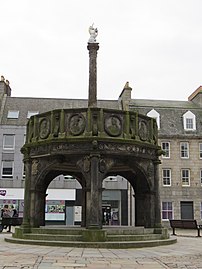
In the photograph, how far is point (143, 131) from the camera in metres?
16.2

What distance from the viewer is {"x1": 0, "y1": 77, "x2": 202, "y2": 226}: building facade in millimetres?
41188

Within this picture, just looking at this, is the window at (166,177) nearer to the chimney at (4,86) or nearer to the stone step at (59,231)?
the chimney at (4,86)

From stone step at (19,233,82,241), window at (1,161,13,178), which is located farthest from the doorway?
stone step at (19,233,82,241)

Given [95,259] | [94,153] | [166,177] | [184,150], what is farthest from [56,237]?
[184,150]

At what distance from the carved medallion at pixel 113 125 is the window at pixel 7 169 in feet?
94.1

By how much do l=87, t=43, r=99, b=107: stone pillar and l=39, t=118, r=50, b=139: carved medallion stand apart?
2.21m

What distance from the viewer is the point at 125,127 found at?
15359 millimetres

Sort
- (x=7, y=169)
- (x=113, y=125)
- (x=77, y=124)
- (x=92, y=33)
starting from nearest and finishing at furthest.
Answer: (x=77, y=124)
(x=113, y=125)
(x=92, y=33)
(x=7, y=169)

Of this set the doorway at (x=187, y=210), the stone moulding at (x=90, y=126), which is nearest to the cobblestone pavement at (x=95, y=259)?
the stone moulding at (x=90, y=126)

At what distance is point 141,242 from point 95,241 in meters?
1.60

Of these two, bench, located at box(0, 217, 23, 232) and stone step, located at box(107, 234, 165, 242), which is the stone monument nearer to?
stone step, located at box(107, 234, 165, 242)

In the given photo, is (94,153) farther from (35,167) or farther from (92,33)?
(92,33)

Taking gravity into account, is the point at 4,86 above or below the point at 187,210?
above

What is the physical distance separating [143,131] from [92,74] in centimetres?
349
